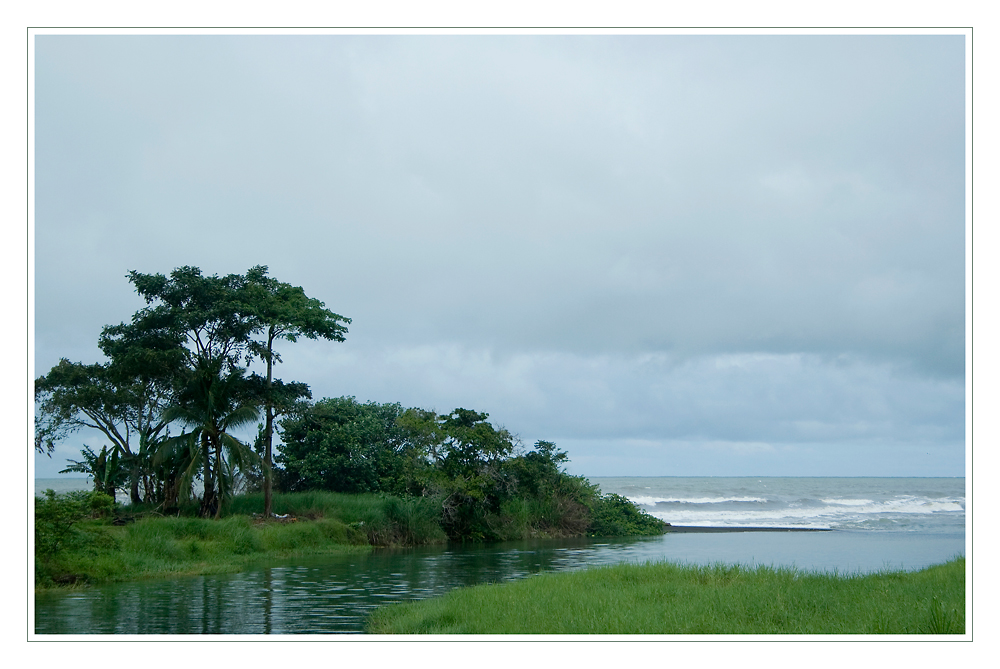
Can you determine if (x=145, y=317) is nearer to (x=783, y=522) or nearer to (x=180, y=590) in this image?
(x=180, y=590)

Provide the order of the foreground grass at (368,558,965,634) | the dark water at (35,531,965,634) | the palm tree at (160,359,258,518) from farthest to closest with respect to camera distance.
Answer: the palm tree at (160,359,258,518) < the dark water at (35,531,965,634) < the foreground grass at (368,558,965,634)

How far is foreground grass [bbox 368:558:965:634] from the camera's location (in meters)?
11.1

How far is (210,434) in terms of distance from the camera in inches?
1123

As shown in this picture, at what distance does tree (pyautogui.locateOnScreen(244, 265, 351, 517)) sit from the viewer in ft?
100

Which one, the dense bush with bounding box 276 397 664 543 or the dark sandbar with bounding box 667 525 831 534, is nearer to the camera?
the dense bush with bounding box 276 397 664 543

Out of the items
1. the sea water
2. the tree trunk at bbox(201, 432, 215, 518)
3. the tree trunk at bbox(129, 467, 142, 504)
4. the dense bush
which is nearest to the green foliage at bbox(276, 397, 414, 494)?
the dense bush

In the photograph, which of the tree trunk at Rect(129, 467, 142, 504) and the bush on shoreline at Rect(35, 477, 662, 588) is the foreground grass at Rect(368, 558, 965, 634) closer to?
the bush on shoreline at Rect(35, 477, 662, 588)

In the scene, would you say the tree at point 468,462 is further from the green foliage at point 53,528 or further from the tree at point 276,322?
the green foliage at point 53,528

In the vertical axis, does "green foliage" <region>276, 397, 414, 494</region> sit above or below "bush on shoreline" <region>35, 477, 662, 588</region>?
above

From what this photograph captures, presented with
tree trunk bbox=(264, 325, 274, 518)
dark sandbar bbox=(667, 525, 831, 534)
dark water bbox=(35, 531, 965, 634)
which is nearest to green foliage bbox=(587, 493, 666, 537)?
dark sandbar bbox=(667, 525, 831, 534)

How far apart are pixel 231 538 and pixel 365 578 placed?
7.03m

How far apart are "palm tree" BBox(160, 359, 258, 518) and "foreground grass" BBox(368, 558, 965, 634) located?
1488 centimetres

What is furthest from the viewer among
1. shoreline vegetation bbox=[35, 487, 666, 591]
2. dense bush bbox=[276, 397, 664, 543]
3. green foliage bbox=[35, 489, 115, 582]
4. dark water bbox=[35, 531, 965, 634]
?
dense bush bbox=[276, 397, 664, 543]

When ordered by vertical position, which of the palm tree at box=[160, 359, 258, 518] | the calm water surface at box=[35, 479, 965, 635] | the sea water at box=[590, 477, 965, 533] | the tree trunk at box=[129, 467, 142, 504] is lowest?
the sea water at box=[590, 477, 965, 533]
